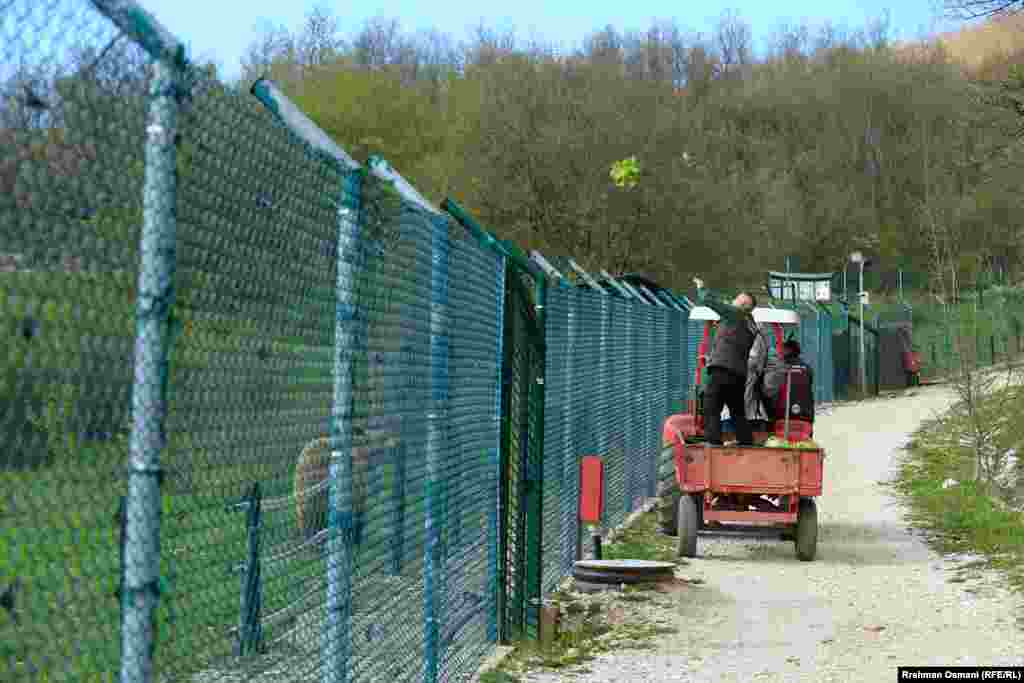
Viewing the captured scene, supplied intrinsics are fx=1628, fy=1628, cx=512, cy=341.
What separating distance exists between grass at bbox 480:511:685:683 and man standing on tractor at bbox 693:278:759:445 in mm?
2771

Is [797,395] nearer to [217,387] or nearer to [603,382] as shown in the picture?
[603,382]

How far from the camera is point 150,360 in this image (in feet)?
10.1

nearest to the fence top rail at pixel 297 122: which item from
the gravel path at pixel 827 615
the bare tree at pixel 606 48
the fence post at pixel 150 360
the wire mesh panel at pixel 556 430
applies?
the fence post at pixel 150 360

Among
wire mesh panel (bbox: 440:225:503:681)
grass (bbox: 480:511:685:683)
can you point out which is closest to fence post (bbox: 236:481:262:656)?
wire mesh panel (bbox: 440:225:503:681)

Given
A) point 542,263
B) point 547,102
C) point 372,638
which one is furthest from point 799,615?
point 547,102

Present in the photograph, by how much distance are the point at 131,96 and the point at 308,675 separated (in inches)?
82.1

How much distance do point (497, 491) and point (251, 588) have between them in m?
4.16

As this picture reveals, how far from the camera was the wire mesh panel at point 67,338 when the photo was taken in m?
2.50

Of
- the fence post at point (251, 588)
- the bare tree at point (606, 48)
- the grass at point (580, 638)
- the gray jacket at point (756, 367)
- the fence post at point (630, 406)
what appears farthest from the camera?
the bare tree at point (606, 48)

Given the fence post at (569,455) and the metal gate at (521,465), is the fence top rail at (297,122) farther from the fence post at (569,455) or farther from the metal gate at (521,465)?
the fence post at (569,455)

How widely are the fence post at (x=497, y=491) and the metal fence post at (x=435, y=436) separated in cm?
140

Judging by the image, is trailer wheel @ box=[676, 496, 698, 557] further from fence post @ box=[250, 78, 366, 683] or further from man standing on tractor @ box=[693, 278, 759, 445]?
fence post @ box=[250, 78, 366, 683]

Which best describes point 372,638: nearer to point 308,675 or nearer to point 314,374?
point 308,675

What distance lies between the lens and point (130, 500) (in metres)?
3.09
